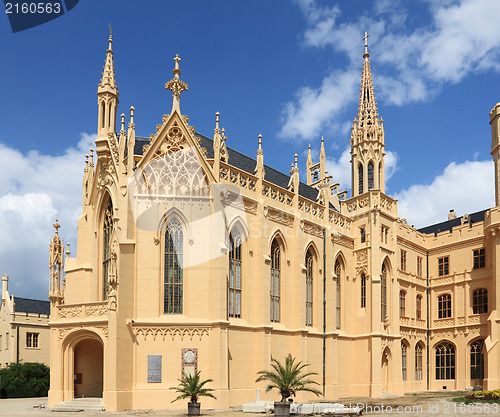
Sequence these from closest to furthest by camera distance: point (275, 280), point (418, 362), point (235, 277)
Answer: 1. point (235, 277)
2. point (275, 280)
3. point (418, 362)

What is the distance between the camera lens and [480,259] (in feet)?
147

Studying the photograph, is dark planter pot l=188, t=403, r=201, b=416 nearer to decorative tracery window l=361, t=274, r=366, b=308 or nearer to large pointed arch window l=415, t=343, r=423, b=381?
decorative tracery window l=361, t=274, r=366, b=308

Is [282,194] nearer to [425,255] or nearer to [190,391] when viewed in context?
[190,391]

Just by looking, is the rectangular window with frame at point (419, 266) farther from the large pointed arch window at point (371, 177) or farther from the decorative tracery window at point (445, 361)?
the large pointed arch window at point (371, 177)

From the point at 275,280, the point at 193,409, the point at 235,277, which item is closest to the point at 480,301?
the point at 275,280

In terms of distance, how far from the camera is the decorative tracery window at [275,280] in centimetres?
3397

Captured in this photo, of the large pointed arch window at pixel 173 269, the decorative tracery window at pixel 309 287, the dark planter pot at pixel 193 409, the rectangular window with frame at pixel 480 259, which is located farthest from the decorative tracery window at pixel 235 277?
the rectangular window with frame at pixel 480 259

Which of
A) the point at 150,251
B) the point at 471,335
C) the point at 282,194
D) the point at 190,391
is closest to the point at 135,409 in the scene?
the point at 190,391

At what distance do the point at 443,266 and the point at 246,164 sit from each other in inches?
796

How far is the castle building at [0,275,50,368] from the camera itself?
181 ft

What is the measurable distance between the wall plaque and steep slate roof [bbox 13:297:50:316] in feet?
123

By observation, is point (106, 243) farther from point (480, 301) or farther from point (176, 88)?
point (480, 301)

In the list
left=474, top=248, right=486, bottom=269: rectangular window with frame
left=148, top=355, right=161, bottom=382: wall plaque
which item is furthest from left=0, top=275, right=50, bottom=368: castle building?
left=474, top=248, right=486, bottom=269: rectangular window with frame

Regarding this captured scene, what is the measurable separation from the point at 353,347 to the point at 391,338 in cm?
305
